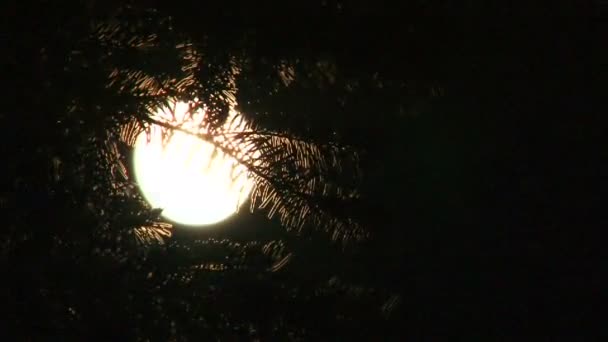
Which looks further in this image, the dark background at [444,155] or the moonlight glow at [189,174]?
the moonlight glow at [189,174]

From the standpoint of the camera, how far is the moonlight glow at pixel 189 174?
0.74 m

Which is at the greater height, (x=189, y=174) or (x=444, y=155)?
(x=444, y=155)

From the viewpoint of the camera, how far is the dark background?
0.58 meters

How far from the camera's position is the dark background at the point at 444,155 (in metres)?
0.58

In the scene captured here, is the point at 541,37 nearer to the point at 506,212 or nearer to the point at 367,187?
the point at 367,187

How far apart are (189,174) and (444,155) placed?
0.98 metres

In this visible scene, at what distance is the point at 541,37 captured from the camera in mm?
782

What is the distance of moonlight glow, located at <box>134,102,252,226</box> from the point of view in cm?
74

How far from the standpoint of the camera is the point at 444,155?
1.62 meters

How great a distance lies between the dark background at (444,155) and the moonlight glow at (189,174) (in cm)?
4

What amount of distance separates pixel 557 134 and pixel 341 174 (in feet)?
3.59

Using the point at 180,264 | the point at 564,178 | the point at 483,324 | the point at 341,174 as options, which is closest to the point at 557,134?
the point at 564,178

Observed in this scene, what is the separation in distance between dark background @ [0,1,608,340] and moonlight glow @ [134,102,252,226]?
0.04 m

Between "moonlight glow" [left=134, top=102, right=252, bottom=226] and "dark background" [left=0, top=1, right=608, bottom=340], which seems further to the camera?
"moonlight glow" [left=134, top=102, right=252, bottom=226]
